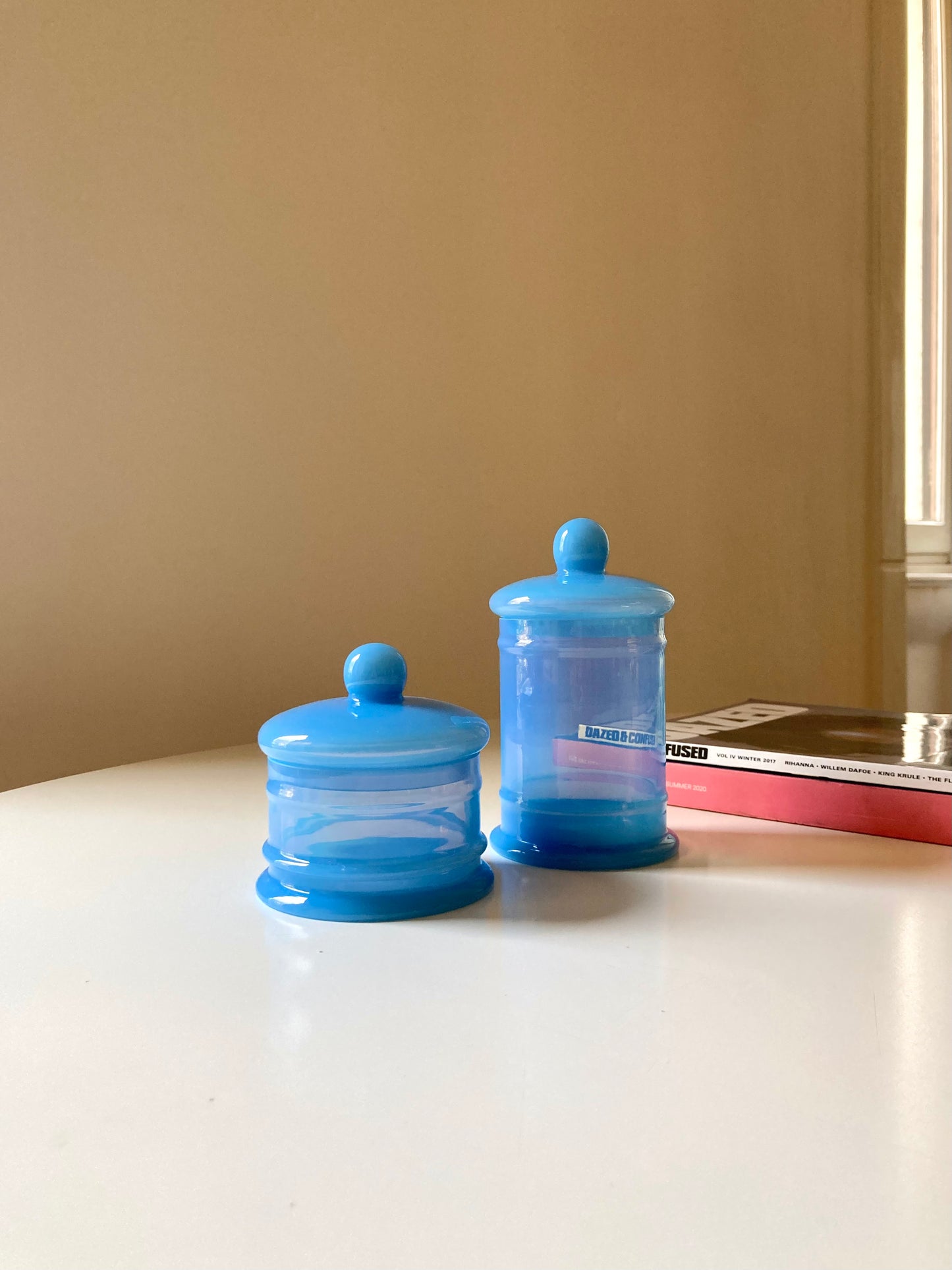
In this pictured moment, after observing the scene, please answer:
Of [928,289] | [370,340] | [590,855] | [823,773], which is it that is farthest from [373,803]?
[928,289]

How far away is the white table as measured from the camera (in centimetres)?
35

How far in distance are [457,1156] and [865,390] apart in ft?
7.96

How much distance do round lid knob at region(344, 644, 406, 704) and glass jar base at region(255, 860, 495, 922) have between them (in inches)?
4.7

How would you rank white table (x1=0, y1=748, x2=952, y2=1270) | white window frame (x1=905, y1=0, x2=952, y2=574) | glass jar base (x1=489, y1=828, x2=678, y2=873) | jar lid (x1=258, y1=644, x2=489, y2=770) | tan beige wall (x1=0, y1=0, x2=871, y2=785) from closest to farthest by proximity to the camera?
1. white table (x1=0, y1=748, x2=952, y2=1270)
2. jar lid (x1=258, y1=644, x2=489, y2=770)
3. glass jar base (x1=489, y1=828, x2=678, y2=873)
4. tan beige wall (x1=0, y1=0, x2=871, y2=785)
5. white window frame (x1=905, y1=0, x2=952, y2=574)

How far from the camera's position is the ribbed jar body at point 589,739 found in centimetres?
77

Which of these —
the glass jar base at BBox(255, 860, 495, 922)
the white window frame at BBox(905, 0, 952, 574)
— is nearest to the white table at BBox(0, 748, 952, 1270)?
the glass jar base at BBox(255, 860, 495, 922)

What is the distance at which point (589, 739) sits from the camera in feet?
2.55

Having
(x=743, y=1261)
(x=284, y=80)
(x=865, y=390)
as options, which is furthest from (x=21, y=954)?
(x=865, y=390)

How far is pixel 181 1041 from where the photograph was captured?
49cm

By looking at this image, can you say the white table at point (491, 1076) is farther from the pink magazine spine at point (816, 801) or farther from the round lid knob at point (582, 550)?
the round lid knob at point (582, 550)

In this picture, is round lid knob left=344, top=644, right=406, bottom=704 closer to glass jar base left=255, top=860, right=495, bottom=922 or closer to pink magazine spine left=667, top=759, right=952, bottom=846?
glass jar base left=255, top=860, right=495, bottom=922

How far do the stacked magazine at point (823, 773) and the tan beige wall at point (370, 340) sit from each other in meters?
0.76

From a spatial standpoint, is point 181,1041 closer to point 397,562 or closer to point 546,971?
point 546,971

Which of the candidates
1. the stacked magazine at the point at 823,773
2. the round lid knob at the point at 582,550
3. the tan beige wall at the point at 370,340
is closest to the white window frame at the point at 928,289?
the tan beige wall at the point at 370,340
